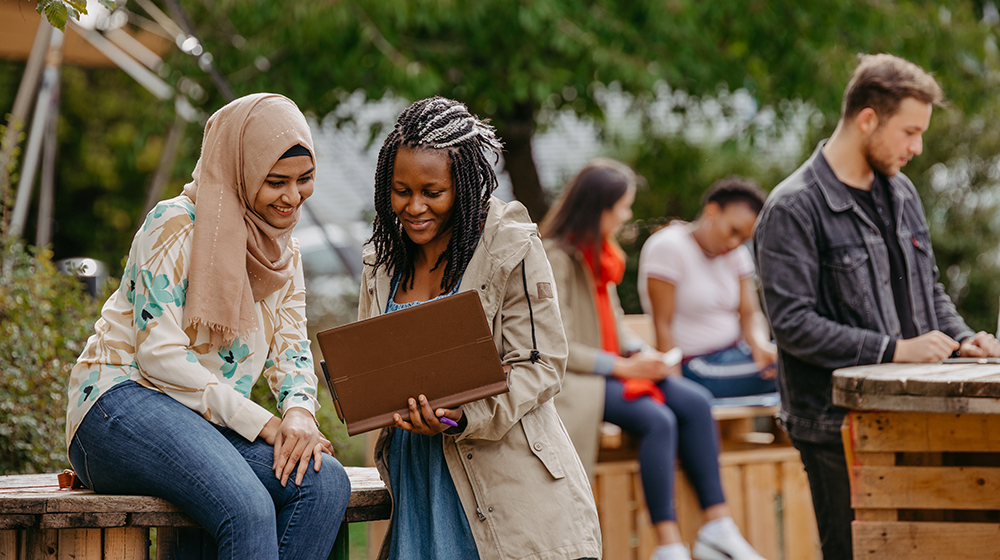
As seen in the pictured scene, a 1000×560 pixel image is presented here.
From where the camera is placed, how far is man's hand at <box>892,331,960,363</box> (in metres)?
3.24

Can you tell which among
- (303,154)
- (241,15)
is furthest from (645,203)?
(303,154)

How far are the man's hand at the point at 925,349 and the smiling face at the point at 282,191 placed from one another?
1919 mm

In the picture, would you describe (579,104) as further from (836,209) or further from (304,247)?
(304,247)

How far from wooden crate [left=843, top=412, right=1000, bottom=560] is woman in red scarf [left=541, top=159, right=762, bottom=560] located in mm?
1527

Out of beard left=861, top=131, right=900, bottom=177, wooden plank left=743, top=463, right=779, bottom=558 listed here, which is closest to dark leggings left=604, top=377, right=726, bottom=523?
wooden plank left=743, top=463, right=779, bottom=558

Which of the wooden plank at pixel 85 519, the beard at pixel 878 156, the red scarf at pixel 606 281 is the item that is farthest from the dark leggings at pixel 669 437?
the wooden plank at pixel 85 519

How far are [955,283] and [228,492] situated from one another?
29.2 ft

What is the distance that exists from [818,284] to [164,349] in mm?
2105

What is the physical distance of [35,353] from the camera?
3.93m

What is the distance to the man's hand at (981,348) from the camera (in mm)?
3395

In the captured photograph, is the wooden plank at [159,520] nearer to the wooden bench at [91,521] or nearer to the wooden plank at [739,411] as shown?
the wooden bench at [91,521]

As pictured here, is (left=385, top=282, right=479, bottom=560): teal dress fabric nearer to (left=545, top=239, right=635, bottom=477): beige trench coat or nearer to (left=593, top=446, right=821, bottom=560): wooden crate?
(left=545, top=239, right=635, bottom=477): beige trench coat

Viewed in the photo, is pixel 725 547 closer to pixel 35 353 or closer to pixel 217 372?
pixel 217 372

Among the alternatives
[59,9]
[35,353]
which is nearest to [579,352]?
[35,353]
